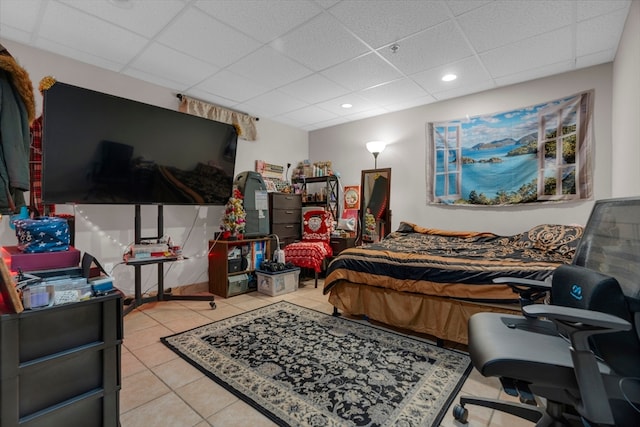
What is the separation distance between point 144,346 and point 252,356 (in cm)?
92

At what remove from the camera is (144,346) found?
7.59ft

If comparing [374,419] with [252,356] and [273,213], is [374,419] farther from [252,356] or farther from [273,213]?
[273,213]

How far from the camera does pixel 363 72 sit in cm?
317

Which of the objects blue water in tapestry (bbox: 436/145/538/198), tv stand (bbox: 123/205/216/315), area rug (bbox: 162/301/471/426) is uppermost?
blue water in tapestry (bbox: 436/145/538/198)

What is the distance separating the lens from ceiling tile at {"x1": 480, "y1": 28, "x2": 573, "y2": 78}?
8.36 feet

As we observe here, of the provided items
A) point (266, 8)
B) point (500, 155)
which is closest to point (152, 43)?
point (266, 8)

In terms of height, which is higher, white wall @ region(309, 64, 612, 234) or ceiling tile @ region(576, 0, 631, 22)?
ceiling tile @ region(576, 0, 631, 22)

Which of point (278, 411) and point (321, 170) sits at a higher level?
point (321, 170)

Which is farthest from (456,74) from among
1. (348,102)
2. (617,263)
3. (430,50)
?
(617,263)

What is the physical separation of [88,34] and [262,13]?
5.09 feet

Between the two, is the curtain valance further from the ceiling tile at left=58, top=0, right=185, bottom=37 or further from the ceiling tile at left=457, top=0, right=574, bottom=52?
the ceiling tile at left=457, top=0, right=574, bottom=52

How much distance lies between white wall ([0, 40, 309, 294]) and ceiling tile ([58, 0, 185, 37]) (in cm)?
104

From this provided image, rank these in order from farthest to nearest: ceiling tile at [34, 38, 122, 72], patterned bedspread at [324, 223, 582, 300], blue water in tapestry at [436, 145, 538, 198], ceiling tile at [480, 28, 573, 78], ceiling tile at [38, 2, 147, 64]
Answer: blue water in tapestry at [436, 145, 538, 198]
ceiling tile at [34, 38, 122, 72]
ceiling tile at [480, 28, 573, 78]
ceiling tile at [38, 2, 147, 64]
patterned bedspread at [324, 223, 582, 300]

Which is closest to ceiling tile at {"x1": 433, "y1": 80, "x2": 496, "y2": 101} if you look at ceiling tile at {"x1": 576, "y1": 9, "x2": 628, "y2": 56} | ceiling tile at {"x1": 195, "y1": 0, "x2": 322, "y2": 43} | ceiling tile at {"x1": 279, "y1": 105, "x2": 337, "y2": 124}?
ceiling tile at {"x1": 576, "y1": 9, "x2": 628, "y2": 56}
